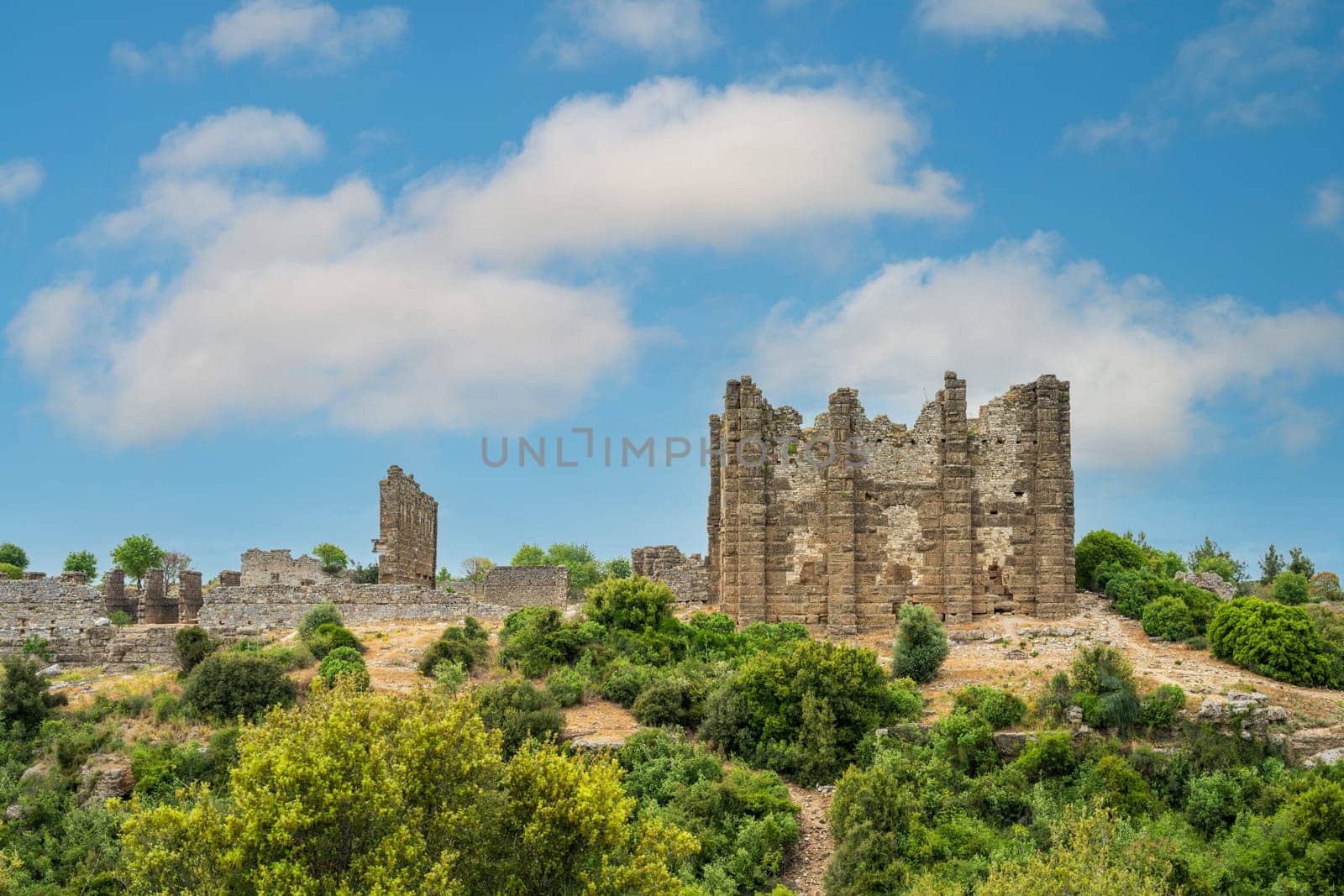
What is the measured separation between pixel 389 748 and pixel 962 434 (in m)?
22.2

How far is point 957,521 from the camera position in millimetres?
34125

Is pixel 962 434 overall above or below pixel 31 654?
above

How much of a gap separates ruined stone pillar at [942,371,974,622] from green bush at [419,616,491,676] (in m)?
12.7

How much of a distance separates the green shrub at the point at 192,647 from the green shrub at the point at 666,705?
37.2 feet

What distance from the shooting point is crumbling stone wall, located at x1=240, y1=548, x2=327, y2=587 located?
147 ft

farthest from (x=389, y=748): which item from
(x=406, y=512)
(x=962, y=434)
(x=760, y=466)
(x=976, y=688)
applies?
(x=406, y=512)

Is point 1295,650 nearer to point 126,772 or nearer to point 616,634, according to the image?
point 616,634

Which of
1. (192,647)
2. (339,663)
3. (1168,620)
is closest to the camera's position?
(339,663)

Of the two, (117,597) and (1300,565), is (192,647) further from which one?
(1300,565)

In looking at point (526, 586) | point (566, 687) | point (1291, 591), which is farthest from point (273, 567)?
point (1291, 591)

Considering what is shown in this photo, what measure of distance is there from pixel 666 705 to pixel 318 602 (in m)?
15.7

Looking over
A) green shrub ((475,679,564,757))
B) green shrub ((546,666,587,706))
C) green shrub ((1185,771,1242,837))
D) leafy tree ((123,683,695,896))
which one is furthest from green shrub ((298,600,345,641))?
green shrub ((1185,771,1242,837))

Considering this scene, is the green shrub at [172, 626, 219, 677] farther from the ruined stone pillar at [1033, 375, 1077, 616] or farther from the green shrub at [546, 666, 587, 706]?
the ruined stone pillar at [1033, 375, 1077, 616]

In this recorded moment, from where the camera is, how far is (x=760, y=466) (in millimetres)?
34781
